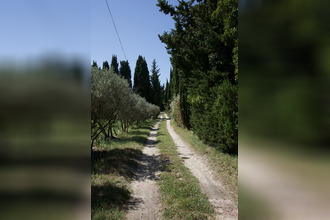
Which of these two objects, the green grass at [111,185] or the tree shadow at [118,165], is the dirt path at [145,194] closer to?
the green grass at [111,185]

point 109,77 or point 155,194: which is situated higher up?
point 109,77

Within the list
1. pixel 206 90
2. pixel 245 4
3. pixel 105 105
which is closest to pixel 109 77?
pixel 105 105

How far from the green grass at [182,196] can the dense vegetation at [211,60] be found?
2659 millimetres

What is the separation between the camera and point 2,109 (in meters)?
0.89

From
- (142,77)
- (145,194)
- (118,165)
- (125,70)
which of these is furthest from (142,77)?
(145,194)

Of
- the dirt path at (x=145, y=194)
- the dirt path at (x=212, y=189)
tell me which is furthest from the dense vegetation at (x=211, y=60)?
the dirt path at (x=145, y=194)

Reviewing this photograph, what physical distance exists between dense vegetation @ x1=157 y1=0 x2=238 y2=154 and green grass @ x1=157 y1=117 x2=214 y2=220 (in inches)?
105

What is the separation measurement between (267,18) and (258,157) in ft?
1.40

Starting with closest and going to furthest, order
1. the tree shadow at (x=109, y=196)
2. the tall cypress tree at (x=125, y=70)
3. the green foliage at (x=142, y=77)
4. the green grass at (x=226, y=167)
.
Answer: the tree shadow at (x=109, y=196)
the green grass at (x=226, y=167)
the green foliage at (x=142, y=77)
the tall cypress tree at (x=125, y=70)

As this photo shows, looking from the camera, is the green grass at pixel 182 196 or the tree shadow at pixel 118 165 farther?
the tree shadow at pixel 118 165

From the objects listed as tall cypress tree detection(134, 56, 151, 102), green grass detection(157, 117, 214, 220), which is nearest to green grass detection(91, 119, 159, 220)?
green grass detection(157, 117, 214, 220)

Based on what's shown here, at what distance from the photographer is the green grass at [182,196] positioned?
426 cm

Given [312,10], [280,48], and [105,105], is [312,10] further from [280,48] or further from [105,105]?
[105,105]

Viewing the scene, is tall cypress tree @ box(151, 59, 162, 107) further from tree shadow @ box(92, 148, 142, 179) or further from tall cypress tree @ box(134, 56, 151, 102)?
tree shadow @ box(92, 148, 142, 179)
